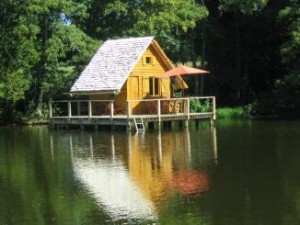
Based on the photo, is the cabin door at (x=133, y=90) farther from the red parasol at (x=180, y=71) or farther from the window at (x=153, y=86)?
the red parasol at (x=180, y=71)

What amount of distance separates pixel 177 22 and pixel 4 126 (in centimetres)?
1332

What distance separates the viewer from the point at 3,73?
127ft

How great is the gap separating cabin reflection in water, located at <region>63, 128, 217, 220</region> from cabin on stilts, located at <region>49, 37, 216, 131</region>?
7.75 m

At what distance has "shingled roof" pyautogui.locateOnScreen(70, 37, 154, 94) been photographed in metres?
34.6

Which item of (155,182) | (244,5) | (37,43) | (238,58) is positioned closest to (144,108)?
(37,43)

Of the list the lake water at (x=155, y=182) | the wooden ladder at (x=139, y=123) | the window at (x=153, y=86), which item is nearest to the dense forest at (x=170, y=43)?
the window at (x=153, y=86)

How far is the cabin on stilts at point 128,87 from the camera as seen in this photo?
34094mm

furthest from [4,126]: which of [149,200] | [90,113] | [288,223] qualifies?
[288,223]

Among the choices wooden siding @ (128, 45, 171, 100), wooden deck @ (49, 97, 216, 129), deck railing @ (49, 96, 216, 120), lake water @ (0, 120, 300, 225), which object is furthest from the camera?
wooden siding @ (128, 45, 171, 100)

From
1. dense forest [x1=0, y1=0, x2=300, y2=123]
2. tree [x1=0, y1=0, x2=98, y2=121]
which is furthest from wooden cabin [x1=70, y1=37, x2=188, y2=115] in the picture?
dense forest [x1=0, y1=0, x2=300, y2=123]

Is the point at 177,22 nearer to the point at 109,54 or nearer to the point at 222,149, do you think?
the point at 109,54

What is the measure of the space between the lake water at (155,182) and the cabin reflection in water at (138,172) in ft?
0.07

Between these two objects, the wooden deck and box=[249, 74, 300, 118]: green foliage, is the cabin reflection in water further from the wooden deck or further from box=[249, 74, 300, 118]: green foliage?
box=[249, 74, 300, 118]: green foliage

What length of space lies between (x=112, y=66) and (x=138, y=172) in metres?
19.6
